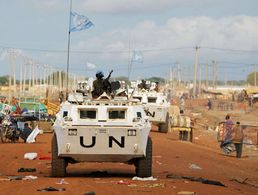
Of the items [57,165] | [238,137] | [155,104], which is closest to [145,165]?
[57,165]

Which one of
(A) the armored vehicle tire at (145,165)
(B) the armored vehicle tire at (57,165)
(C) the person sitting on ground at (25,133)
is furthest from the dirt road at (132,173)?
(C) the person sitting on ground at (25,133)

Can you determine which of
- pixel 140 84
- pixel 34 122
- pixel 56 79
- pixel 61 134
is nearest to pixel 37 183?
pixel 61 134

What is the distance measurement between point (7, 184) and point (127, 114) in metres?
3.48

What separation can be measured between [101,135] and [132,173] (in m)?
2.90

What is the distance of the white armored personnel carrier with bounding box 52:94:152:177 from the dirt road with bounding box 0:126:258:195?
470 millimetres

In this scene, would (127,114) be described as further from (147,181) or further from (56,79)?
(56,79)

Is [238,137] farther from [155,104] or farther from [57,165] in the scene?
[57,165]

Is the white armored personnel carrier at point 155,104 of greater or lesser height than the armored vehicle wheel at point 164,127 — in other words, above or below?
above

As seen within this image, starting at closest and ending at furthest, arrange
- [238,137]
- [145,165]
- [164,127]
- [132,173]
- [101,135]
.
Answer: [101,135]
[145,165]
[132,173]
[238,137]
[164,127]

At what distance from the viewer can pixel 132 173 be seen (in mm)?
20594

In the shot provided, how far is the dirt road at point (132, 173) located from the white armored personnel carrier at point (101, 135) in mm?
470

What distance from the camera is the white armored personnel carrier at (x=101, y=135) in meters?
18.0

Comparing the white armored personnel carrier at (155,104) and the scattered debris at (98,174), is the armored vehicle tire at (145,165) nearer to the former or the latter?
the scattered debris at (98,174)

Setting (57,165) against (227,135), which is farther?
(227,135)
